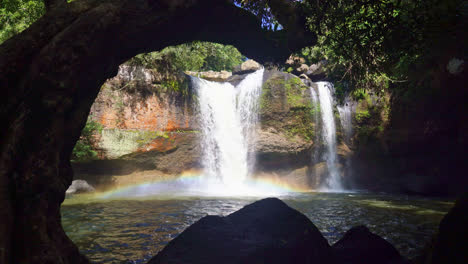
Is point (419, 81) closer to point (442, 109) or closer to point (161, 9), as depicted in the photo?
point (442, 109)

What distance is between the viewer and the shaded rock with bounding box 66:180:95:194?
1472cm

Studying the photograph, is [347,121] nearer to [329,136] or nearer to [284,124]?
[329,136]

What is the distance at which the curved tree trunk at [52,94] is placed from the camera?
2807 millimetres

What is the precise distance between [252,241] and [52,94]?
124 inches

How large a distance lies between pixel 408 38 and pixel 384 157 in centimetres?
1638

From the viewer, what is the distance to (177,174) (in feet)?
57.7

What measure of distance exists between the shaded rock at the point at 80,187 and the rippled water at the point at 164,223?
388 centimetres

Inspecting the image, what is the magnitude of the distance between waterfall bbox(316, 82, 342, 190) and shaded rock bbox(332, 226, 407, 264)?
1537 centimetres

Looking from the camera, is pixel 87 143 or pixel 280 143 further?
pixel 280 143

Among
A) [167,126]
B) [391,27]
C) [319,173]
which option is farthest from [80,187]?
[391,27]

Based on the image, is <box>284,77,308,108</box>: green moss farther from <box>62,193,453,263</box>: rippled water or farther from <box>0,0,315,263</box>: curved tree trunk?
<box>0,0,315,263</box>: curved tree trunk

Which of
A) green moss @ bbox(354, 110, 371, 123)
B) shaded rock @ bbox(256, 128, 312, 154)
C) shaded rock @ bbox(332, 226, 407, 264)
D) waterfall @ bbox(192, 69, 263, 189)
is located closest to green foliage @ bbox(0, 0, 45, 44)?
waterfall @ bbox(192, 69, 263, 189)

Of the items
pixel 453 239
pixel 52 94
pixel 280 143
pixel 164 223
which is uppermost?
pixel 280 143

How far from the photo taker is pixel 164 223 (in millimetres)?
7895
